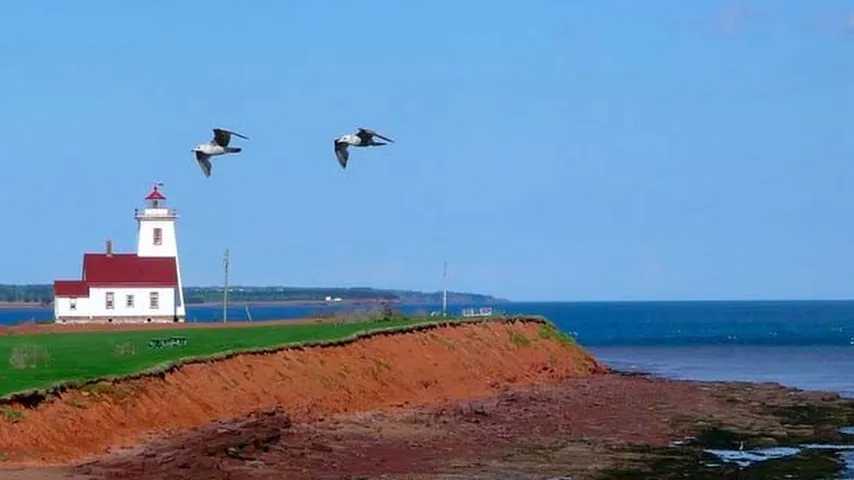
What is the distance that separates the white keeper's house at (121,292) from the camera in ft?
245

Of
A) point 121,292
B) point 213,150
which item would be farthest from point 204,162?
point 121,292

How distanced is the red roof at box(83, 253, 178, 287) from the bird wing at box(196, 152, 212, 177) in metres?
53.4

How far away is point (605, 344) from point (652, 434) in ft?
244

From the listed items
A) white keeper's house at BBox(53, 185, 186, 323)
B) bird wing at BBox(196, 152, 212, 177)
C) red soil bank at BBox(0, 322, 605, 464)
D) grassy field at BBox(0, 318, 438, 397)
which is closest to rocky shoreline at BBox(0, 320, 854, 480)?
red soil bank at BBox(0, 322, 605, 464)

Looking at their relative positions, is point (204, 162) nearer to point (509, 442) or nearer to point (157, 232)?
point (509, 442)

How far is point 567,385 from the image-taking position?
5244cm

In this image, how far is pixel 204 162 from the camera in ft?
74.7

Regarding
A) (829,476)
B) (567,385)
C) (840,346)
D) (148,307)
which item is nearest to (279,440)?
(829,476)

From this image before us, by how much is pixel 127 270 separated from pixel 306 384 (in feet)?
125

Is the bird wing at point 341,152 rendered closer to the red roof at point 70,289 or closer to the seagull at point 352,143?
the seagull at point 352,143

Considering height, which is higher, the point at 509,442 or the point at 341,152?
the point at 341,152

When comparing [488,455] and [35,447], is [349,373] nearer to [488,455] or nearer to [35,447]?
[488,455]

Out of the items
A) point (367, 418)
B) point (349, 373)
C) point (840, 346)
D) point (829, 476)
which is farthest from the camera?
point (840, 346)

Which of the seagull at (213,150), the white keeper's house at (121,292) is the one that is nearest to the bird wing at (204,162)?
the seagull at (213,150)
